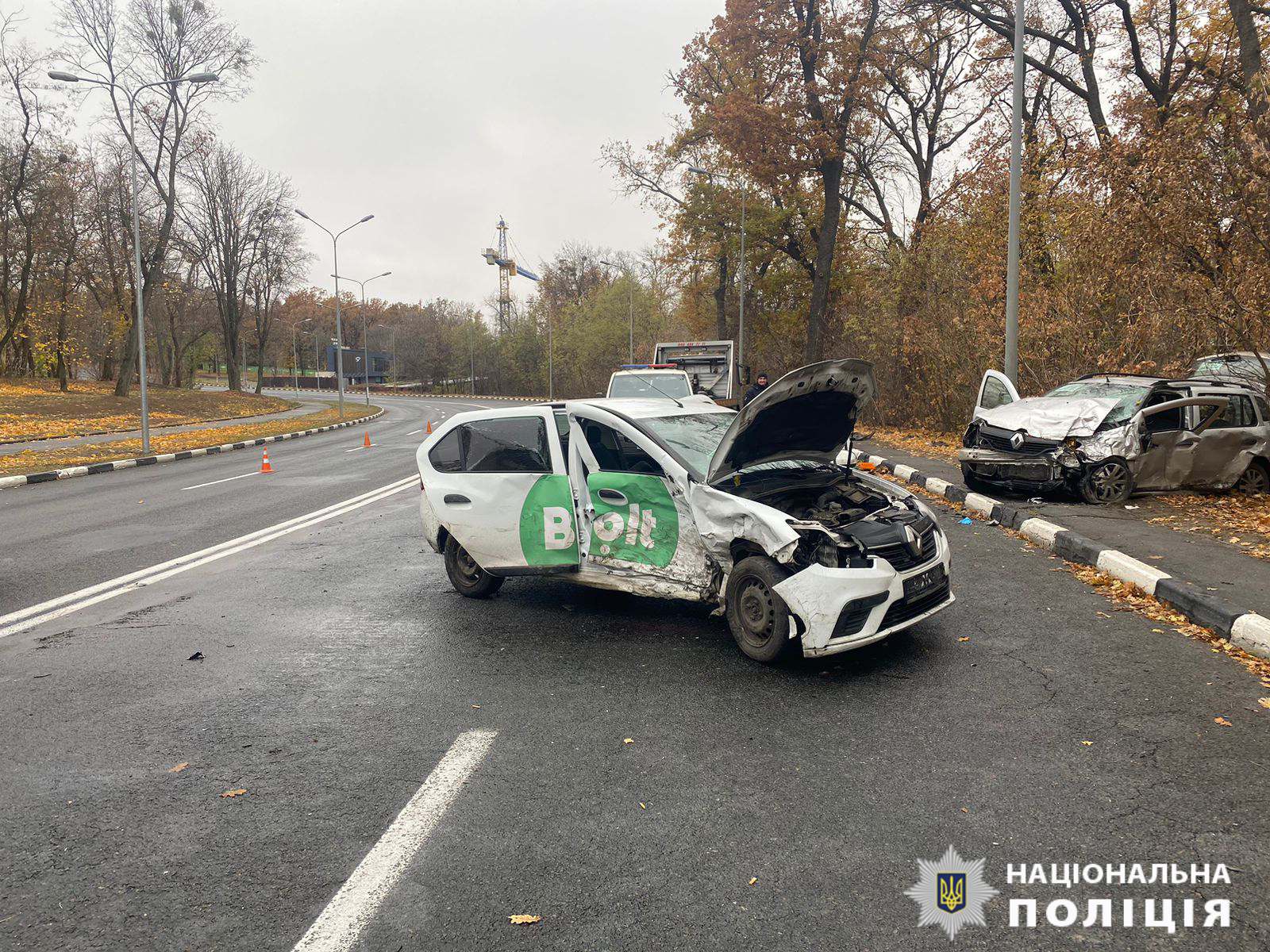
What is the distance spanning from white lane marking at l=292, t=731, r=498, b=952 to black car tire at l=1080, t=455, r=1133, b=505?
908 centimetres

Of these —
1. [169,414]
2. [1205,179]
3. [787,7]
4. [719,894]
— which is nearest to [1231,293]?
[1205,179]

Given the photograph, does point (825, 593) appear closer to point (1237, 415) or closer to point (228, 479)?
point (1237, 415)

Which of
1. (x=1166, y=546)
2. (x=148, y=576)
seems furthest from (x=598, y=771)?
(x=1166, y=546)

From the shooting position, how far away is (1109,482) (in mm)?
10211

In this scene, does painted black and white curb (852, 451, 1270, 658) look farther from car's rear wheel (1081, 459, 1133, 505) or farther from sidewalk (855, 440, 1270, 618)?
car's rear wheel (1081, 459, 1133, 505)

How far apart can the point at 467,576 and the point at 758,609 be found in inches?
107

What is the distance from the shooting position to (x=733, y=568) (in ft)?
16.6

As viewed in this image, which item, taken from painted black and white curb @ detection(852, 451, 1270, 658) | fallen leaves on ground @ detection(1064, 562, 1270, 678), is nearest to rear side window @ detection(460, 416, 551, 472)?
painted black and white curb @ detection(852, 451, 1270, 658)

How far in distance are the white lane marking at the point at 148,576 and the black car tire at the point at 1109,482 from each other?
9.68 meters

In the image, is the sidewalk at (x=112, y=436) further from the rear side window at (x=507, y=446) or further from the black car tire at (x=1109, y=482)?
the black car tire at (x=1109, y=482)

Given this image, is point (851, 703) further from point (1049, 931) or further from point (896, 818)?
point (1049, 931)

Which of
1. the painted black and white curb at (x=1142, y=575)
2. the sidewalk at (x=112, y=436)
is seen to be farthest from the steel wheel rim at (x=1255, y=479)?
the sidewalk at (x=112, y=436)

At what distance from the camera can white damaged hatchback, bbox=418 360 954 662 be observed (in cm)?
473

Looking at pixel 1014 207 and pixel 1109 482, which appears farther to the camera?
pixel 1014 207
